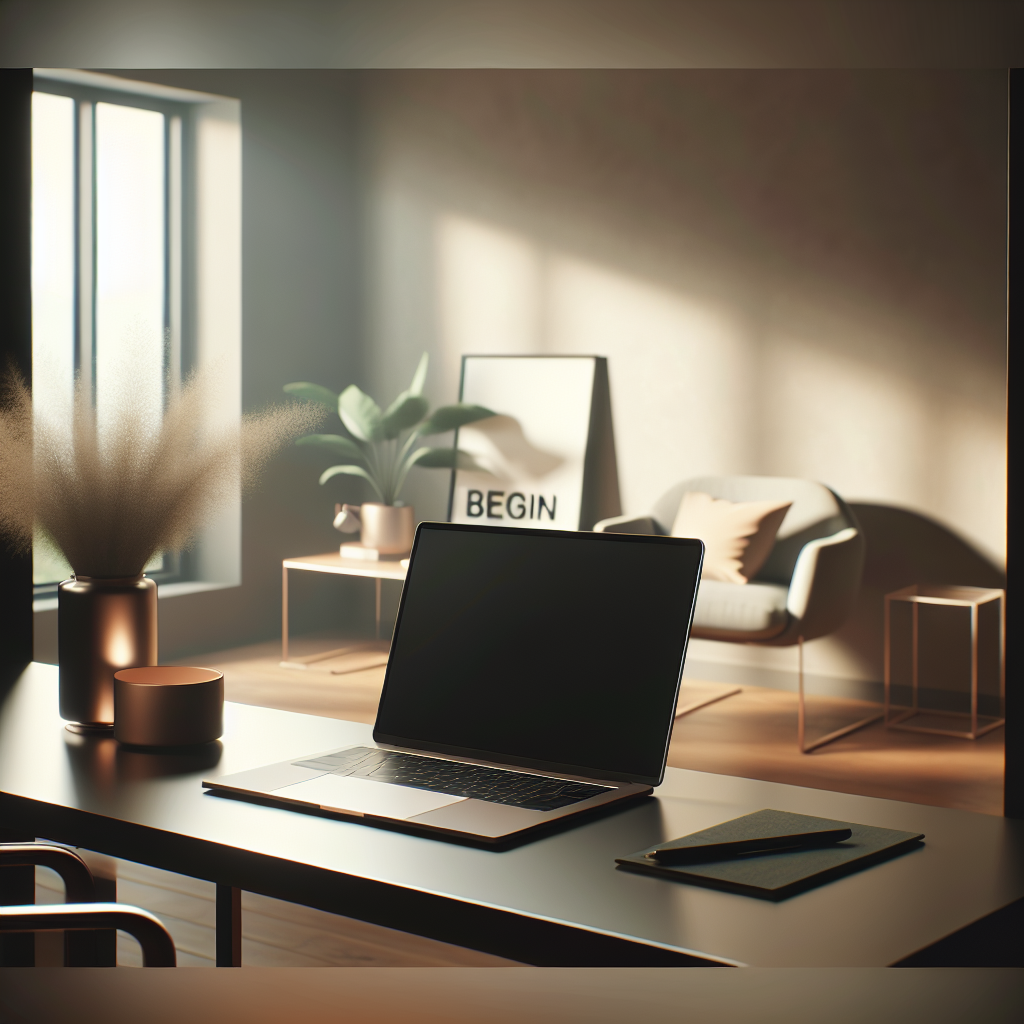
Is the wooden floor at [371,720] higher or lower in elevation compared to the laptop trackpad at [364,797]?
lower

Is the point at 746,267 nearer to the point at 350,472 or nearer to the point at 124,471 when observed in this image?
the point at 350,472

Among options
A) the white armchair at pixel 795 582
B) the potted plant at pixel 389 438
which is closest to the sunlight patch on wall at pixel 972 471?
the white armchair at pixel 795 582

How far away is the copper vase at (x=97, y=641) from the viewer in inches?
59.8

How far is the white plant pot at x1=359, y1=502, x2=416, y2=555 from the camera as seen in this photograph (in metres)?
6.01

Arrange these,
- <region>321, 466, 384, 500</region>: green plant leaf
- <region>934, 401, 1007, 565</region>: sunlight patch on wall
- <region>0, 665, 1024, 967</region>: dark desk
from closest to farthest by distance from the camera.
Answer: <region>0, 665, 1024, 967</region>: dark desk
<region>934, 401, 1007, 565</region>: sunlight patch on wall
<region>321, 466, 384, 500</region>: green plant leaf

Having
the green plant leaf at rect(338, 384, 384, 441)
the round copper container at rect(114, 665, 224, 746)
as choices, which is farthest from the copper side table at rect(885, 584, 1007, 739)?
the round copper container at rect(114, 665, 224, 746)

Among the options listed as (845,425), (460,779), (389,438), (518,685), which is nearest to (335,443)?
(389,438)

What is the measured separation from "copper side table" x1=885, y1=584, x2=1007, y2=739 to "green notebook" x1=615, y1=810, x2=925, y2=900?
3.96 meters

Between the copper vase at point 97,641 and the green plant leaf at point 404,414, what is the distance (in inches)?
178

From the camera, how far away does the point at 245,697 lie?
5.22 metres

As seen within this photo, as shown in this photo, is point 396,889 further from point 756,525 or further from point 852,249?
point 852,249

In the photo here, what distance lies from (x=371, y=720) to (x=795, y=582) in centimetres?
176

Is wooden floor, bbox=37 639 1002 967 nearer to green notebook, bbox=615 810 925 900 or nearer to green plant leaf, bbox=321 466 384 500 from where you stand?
green notebook, bbox=615 810 925 900

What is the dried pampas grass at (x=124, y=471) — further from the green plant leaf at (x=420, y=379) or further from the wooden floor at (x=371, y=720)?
the green plant leaf at (x=420, y=379)
